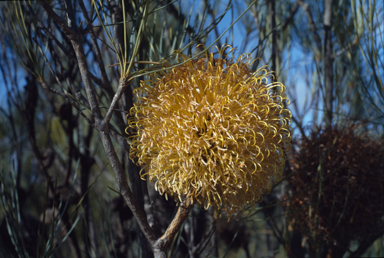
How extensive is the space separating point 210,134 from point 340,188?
1.90 feet

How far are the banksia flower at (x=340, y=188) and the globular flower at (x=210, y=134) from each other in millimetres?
406

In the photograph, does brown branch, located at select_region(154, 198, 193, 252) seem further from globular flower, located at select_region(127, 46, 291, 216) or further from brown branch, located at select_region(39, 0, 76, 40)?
brown branch, located at select_region(39, 0, 76, 40)

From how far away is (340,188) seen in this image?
858mm

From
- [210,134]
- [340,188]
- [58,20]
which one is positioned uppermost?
[58,20]

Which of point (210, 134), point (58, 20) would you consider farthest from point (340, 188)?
point (58, 20)

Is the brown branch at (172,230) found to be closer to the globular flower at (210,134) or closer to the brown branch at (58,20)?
the globular flower at (210,134)

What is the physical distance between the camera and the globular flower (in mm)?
470

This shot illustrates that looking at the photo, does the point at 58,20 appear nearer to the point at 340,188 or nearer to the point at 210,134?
the point at 210,134

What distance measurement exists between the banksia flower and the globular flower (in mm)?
Answer: 406

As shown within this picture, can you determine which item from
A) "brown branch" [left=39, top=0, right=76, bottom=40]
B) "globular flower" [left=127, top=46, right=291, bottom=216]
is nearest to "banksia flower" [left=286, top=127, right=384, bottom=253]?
"globular flower" [left=127, top=46, right=291, bottom=216]

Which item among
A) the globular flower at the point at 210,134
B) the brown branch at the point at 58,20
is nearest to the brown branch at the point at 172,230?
the globular flower at the point at 210,134

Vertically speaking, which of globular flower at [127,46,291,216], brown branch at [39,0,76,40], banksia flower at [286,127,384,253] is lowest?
banksia flower at [286,127,384,253]

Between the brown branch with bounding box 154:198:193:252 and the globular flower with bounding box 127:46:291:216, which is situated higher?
the globular flower with bounding box 127:46:291:216

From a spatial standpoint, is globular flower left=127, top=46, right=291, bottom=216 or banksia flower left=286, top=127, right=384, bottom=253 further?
banksia flower left=286, top=127, right=384, bottom=253
